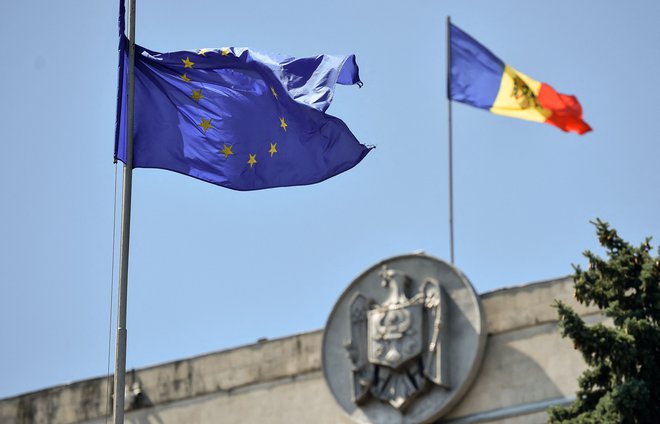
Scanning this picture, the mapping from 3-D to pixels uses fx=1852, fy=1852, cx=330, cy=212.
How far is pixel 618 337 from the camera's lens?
24016mm

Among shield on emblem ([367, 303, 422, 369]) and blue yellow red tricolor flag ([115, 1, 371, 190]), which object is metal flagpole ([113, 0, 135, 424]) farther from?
shield on emblem ([367, 303, 422, 369])

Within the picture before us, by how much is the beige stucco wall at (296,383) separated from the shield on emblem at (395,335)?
109cm

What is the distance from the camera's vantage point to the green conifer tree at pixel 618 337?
23953 millimetres

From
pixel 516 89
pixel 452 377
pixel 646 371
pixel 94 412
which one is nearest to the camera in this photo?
pixel 646 371

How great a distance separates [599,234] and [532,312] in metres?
3.39

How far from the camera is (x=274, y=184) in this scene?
22.0 m

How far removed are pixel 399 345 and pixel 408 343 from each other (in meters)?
0.16

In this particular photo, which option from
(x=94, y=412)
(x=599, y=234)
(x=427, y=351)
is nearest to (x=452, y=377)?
(x=427, y=351)

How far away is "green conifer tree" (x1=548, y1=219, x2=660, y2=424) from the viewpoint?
2395 cm

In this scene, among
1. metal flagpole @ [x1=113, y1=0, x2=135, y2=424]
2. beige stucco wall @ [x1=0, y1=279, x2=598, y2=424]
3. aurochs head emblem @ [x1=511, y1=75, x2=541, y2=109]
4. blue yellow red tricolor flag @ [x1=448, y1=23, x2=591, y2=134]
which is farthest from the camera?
beige stucco wall @ [x1=0, y1=279, x2=598, y2=424]

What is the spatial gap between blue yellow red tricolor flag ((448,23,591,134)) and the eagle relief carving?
3.15 meters

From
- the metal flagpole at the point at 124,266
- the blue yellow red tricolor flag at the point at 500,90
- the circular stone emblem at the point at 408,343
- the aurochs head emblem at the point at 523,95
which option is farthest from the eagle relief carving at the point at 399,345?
the metal flagpole at the point at 124,266

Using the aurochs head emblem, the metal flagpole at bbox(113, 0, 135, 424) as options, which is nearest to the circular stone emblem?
the aurochs head emblem

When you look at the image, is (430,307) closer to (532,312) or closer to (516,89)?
(532,312)
